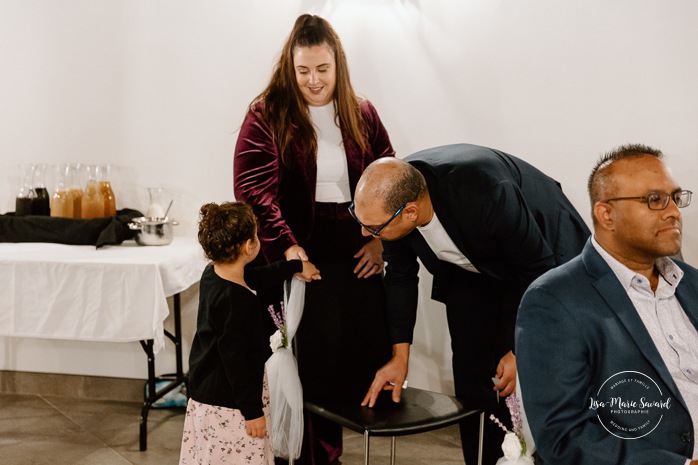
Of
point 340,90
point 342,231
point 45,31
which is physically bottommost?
point 342,231

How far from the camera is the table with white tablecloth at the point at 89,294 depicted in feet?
10.4

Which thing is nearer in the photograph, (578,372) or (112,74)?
(578,372)

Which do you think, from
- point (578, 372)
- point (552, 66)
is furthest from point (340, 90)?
point (578, 372)

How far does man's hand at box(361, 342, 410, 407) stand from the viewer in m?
2.31

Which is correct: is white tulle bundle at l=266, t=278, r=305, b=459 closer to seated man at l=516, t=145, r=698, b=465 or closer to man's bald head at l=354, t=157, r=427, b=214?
man's bald head at l=354, t=157, r=427, b=214

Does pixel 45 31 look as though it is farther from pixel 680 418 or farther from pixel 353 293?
pixel 680 418

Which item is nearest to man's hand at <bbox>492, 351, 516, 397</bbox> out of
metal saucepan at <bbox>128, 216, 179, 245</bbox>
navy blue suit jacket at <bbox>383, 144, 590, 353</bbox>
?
navy blue suit jacket at <bbox>383, 144, 590, 353</bbox>

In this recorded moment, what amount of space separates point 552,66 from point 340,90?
95 centimetres

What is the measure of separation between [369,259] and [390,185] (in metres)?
0.71

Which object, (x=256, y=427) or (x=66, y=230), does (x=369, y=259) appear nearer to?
(x=256, y=427)

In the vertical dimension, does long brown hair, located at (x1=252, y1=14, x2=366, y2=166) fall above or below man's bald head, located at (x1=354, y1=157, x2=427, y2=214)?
above

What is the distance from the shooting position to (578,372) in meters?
1.57

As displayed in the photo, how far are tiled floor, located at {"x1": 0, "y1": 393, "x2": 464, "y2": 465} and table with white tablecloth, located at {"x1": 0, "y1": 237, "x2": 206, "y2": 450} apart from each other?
0.14 m

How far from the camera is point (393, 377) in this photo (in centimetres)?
238
